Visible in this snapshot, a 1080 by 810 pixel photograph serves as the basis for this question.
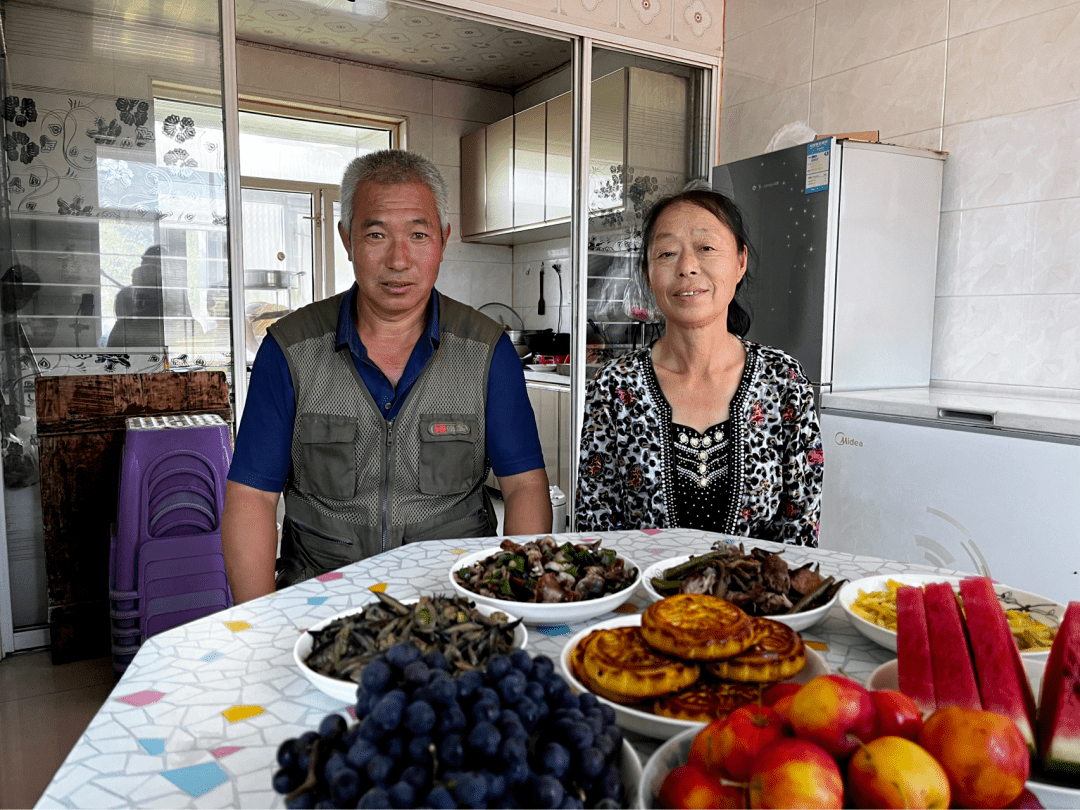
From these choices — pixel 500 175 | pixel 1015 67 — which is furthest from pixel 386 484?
pixel 500 175

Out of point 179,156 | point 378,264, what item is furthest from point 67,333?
point 378,264

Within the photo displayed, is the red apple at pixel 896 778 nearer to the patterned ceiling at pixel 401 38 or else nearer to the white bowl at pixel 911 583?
the white bowl at pixel 911 583

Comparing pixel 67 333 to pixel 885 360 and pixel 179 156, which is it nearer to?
pixel 179 156

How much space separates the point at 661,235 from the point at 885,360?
170 centimetres

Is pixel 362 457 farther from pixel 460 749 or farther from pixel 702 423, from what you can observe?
pixel 460 749

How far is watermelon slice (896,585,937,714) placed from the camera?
60 centimetres

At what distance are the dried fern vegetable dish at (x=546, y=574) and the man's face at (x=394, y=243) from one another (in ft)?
2.53

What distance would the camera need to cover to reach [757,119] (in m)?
3.71

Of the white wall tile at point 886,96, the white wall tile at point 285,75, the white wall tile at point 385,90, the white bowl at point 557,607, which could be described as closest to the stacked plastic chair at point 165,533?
the white bowl at point 557,607

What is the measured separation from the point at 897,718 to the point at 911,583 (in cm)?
65

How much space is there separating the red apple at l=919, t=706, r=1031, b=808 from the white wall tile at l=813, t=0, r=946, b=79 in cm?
319

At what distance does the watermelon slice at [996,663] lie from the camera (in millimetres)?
572

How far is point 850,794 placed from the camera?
447 millimetres

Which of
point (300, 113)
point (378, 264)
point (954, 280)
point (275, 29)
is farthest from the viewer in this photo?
point (300, 113)
